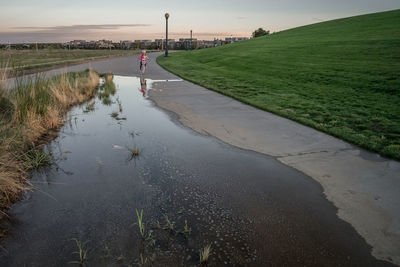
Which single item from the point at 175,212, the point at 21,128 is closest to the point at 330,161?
the point at 175,212

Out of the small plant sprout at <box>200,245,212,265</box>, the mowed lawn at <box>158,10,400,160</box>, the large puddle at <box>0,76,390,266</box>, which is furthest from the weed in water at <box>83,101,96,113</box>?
the small plant sprout at <box>200,245,212,265</box>

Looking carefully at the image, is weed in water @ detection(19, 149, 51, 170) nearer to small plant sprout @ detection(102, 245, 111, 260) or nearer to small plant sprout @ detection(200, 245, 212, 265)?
small plant sprout @ detection(102, 245, 111, 260)

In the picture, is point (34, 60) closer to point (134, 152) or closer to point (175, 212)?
point (134, 152)

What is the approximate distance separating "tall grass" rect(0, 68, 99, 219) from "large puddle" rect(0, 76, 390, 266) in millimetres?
234

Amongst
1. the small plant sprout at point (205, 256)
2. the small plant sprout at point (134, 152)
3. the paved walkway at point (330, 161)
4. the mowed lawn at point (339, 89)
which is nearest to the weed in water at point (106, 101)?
the paved walkway at point (330, 161)

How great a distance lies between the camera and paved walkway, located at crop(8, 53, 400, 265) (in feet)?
10.0

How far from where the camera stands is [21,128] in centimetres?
Answer: 541

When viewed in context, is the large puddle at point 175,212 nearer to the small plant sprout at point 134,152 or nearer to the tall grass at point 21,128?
the small plant sprout at point 134,152

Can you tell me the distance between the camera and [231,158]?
4.92 meters

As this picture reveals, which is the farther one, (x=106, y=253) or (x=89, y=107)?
(x=89, y=107)

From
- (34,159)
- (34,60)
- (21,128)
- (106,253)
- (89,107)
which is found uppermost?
(34,60)

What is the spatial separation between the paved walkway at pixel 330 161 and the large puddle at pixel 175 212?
23cm

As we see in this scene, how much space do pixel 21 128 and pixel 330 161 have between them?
599 cm

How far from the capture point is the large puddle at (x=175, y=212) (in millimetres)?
2623
